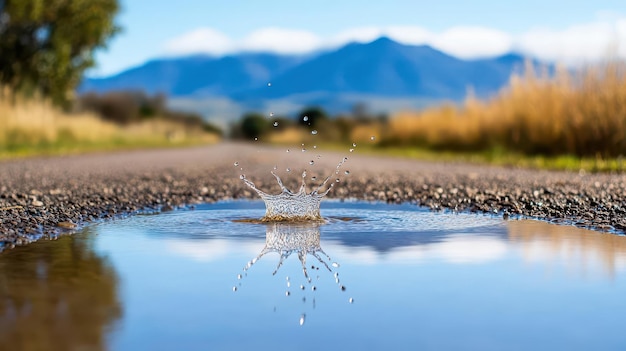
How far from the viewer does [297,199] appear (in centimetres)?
660

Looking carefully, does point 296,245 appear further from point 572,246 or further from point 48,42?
point 48,42

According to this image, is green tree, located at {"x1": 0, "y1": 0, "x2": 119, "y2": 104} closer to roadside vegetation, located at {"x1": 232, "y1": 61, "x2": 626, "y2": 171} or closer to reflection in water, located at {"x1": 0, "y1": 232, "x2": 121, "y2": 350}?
roadside vegetation, located at {"x1": 232, "y1": 61, "x2": 626, "y2": 171}

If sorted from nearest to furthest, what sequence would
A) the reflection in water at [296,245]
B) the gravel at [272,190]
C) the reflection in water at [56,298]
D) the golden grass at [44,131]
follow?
the reflection in water at [56,298] → the reflection in water at [296,245] → the gravel at [272,190] → the golden grass at [44,131]

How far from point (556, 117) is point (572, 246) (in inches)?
395

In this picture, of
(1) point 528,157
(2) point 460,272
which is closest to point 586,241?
(2) point 460,272

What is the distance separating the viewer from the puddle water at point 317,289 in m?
2.87

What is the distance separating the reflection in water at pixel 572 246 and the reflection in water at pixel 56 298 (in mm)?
2329

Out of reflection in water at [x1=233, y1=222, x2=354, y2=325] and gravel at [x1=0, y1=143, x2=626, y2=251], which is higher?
gravel at [x1=0, y1=143, x2=626, y2=251]

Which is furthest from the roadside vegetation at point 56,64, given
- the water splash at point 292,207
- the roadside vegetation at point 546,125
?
the water splash at point 292,207

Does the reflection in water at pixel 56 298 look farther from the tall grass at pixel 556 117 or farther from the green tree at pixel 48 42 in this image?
the green tree at pixel 48 42

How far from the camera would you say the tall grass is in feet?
44.9

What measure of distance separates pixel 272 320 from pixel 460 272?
4.39 feet

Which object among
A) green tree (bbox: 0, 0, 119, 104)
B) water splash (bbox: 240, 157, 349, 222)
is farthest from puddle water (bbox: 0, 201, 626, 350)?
green tree (bbox: 0, 0, 119, 104)

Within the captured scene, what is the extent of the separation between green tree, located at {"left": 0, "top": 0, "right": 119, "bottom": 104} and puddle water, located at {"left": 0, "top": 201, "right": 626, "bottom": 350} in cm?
2419
